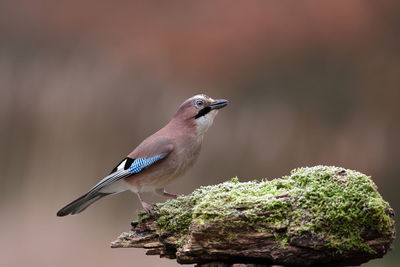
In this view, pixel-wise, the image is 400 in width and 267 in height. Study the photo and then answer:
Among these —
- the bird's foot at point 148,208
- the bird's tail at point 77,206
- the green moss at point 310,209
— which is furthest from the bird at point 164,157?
the green moss at point 310,209

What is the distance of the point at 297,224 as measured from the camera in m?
4.04

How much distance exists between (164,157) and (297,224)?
58.4 inches

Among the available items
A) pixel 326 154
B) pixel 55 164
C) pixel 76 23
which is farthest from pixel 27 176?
pixel 326 154

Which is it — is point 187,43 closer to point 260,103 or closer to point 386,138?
point 260,103

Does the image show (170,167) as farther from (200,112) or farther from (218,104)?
(218,104)

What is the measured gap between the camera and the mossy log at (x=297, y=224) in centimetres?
399

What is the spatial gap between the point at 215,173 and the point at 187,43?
1.75 meters

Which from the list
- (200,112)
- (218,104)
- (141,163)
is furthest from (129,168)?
(218,104)

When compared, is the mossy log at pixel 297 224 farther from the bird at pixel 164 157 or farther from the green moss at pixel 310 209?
the bird at pixel 164 157

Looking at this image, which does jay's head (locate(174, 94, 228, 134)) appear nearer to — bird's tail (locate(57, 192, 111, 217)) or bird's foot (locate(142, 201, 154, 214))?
bird's foot (locate(142, 201, 154, 214))

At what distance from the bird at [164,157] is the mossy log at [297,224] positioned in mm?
839

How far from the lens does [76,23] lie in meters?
9.27

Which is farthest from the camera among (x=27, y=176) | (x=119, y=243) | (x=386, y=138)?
(x=27, y=176)

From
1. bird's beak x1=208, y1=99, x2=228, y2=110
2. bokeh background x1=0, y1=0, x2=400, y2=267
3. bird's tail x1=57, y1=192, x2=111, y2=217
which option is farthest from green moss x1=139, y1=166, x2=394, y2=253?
bokeh background x1=0, y1=0, x2=400, y2=267
